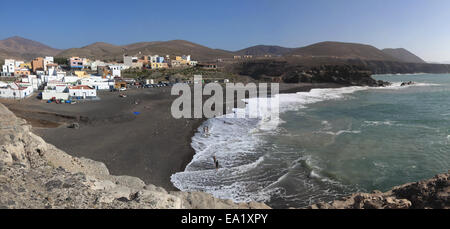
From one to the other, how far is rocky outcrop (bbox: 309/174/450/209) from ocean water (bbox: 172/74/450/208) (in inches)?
142

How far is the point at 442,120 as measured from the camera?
23.1 m

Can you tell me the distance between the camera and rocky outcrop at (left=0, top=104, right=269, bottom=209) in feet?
13.6

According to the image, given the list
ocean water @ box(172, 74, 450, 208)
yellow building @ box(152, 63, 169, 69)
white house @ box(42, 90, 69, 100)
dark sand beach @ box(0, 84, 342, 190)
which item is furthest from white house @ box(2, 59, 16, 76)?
ocean water @ box(172, 74, 450, 208)

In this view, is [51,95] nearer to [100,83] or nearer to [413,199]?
[100,83]

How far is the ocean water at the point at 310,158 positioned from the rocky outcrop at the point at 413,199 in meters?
3.60

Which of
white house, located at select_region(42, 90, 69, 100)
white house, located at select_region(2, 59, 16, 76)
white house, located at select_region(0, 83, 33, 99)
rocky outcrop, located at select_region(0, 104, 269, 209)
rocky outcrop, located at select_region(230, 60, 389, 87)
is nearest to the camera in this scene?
rocky outcrop, located at select_region(0, 104, 269, 209)

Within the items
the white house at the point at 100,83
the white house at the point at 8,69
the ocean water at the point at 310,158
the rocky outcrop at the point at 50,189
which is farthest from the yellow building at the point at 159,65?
the rocky outcrop at the point at 50,189

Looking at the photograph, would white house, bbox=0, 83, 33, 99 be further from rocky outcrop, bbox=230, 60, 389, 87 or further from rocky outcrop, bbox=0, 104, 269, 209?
rocky outcrop, bbox=230, 60, 389, 87

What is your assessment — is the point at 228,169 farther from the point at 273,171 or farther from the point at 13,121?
the point at 13,121

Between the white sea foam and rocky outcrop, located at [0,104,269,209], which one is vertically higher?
rocky outcrop, located at [0,104,269,209]

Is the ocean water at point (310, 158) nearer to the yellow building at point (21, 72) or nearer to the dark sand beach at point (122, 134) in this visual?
the dark sand beach at point (122, 134)

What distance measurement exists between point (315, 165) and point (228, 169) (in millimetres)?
4415

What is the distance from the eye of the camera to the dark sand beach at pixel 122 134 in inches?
498

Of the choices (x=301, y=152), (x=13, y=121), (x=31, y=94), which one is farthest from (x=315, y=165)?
(x=31, y=94)
